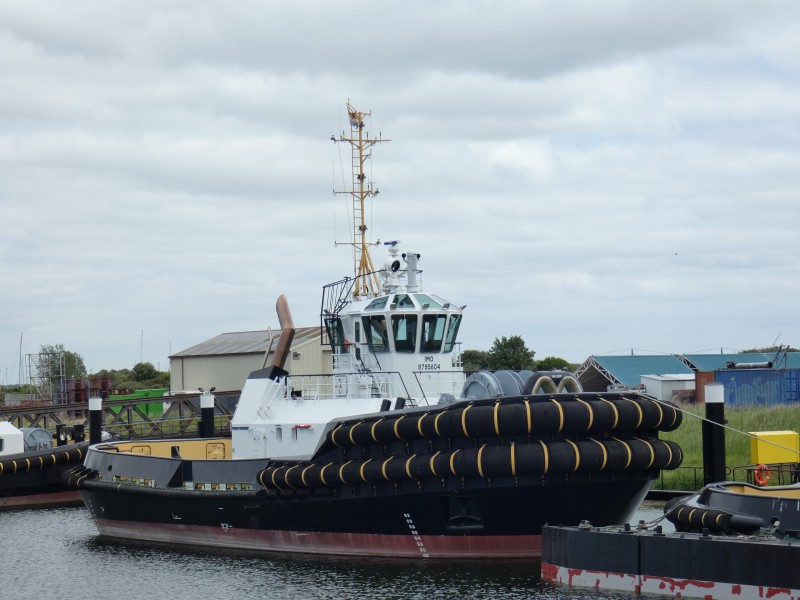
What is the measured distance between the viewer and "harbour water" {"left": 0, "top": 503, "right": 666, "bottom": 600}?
17.2m

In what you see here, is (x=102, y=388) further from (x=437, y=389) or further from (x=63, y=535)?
(x=437, y=389)

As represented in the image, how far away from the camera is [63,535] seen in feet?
83.9

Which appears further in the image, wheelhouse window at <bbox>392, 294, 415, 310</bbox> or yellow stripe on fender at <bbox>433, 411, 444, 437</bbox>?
wheelhouse window at <bbox>392, 294, 415, 310</bbox>

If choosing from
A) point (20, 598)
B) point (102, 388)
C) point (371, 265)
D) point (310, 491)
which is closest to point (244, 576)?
point (310, 491)

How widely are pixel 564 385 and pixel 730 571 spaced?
5.35 meters

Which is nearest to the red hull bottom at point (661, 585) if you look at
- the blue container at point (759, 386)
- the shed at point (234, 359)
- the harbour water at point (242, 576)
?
the harbour water at point (242, 576)

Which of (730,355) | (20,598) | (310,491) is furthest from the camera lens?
(730,355)

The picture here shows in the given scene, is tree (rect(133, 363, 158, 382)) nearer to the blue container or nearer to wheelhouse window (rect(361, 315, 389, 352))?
the blue container

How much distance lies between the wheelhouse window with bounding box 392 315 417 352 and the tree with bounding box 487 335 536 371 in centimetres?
2615

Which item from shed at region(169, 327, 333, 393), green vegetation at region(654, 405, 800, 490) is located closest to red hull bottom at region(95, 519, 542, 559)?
green vegetation at region(654, 405, 800, 490)

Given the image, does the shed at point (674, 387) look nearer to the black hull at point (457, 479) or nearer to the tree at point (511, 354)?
the tree at point (511, 354)

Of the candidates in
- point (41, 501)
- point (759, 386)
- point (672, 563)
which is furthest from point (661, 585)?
point (759, 386)

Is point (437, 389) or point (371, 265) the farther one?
point (371, 265)

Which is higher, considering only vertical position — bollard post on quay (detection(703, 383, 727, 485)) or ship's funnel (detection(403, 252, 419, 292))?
ship's funnel (detection(403, 252, 419, 292))
